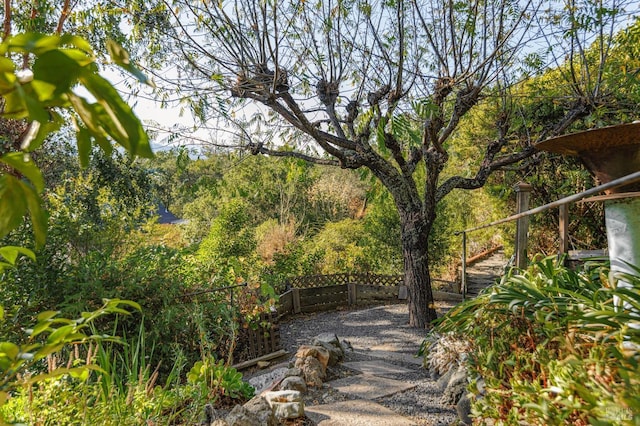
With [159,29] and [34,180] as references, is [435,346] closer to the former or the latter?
[34,180]

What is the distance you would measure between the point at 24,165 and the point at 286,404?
2198 millimetres

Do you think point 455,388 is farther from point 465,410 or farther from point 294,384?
point 294,384

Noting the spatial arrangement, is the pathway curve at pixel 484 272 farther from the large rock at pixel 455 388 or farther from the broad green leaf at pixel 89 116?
the broad green leaf at pixel 89 116

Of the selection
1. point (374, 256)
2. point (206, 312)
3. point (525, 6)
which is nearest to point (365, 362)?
point (206, 312)

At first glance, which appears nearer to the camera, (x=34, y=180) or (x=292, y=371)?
(x=34, y=180)

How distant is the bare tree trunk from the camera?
5004 millimetres

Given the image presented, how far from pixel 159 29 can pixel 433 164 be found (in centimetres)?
327

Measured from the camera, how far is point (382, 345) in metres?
4.66

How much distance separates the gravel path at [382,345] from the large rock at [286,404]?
42 centimetres

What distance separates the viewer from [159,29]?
159 inches

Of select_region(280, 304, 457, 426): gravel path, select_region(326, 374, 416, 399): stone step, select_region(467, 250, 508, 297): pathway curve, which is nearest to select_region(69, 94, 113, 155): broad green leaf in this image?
select_region(280, 304, 457, 426): gravel path

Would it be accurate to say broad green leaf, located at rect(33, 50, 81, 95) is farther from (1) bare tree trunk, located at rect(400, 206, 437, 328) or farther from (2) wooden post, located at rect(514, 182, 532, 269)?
(1) bare tree trunk, located at rect(400, 206, 437, 328)

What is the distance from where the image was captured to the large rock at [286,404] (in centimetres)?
217

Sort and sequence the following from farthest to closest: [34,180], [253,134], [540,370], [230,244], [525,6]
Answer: [230,244] < [253,134] < [525,6] < [540,370] < [34,180]
